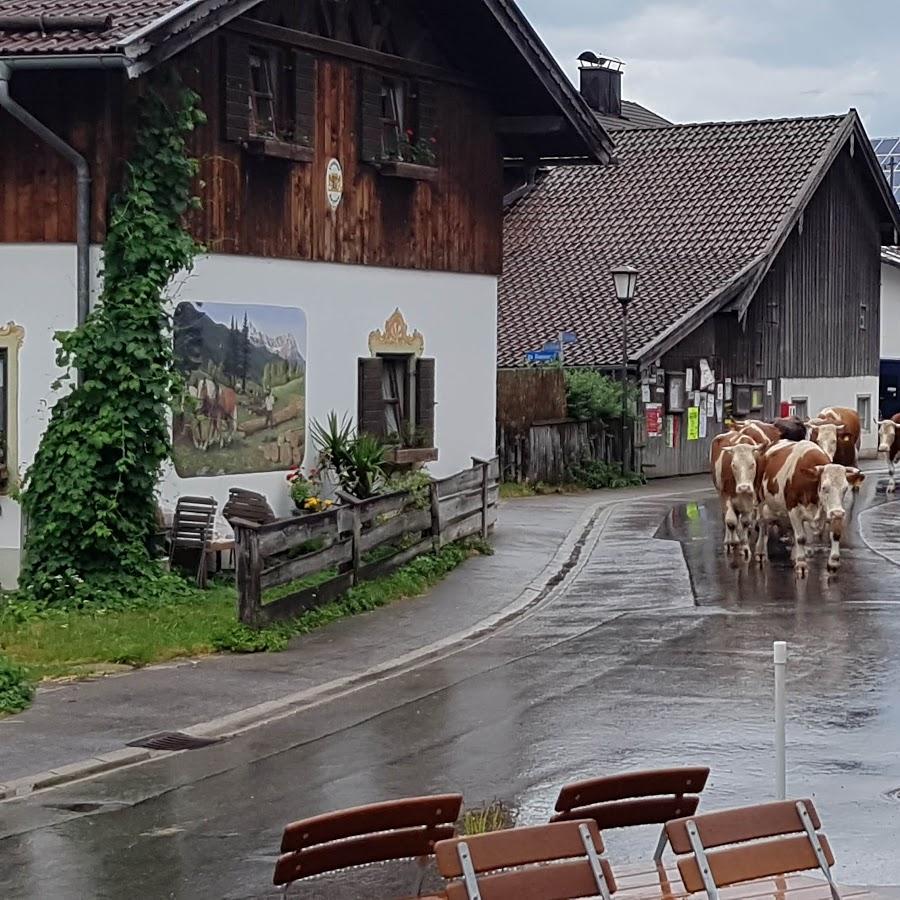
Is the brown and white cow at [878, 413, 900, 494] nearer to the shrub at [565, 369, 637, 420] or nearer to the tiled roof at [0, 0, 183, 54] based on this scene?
the shrub at [565, 369, 637, 420]

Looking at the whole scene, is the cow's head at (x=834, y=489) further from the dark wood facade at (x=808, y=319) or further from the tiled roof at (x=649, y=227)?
the dark wood facade at (x=808, y=319)

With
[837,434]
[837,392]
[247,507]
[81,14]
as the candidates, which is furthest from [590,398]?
[81,14]

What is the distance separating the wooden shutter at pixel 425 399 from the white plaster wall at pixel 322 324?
1.02ft

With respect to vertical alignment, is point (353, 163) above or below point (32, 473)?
above

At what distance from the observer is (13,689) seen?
45.6ft

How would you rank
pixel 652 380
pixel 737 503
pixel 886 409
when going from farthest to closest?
pixel 886 409
pixel 652 380
pixel 737 503

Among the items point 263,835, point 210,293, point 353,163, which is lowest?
point 263,835

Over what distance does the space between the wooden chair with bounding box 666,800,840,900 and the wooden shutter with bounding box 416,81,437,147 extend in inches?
668

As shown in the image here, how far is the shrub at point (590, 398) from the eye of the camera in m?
36.0

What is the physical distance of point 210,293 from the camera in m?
19.7

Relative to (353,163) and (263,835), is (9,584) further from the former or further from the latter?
(263,835)

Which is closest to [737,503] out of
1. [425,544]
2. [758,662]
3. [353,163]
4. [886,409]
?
[425,544]

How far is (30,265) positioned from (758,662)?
8.06 metres

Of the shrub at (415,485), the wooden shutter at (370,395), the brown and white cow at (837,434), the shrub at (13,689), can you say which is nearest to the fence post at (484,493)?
the shrub at (415,485)
